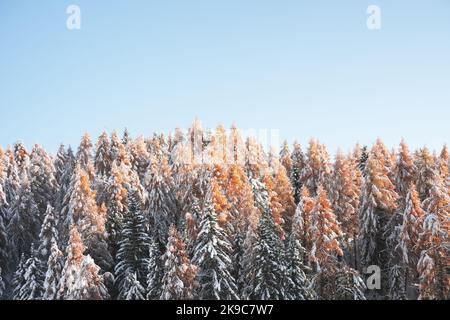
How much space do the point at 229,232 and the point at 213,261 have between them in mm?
4530

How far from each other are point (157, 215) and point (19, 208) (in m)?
17.5

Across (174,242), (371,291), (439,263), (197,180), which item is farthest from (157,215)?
(439,263)

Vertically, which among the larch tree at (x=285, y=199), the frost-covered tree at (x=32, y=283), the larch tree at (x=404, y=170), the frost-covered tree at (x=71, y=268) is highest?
the larch tree at (x=404, y=170)

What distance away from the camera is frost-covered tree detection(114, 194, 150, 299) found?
3941 centimetres

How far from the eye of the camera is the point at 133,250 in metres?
40.0

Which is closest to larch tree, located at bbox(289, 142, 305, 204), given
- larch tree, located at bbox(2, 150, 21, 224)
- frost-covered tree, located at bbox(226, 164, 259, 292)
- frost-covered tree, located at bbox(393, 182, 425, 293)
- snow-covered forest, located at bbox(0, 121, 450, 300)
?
snow-covered forest, located at bbox(0, 121, 450, 300)

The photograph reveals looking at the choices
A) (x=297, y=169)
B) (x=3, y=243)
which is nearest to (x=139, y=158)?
(x=3, y=243)

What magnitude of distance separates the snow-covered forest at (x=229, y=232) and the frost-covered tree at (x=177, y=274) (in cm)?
9

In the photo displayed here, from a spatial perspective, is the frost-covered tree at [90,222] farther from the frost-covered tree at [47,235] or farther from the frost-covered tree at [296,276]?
the frost-covered tree at [296,276]

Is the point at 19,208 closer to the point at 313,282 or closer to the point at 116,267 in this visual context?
the point at 116,267

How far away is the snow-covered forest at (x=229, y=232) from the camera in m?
35.3

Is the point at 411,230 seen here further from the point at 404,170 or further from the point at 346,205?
the point at 404,170

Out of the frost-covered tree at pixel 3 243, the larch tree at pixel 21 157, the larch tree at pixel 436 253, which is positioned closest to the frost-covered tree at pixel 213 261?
the larch tree at pixel 436 253

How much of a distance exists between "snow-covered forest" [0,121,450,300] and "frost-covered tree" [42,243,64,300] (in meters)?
0.08
